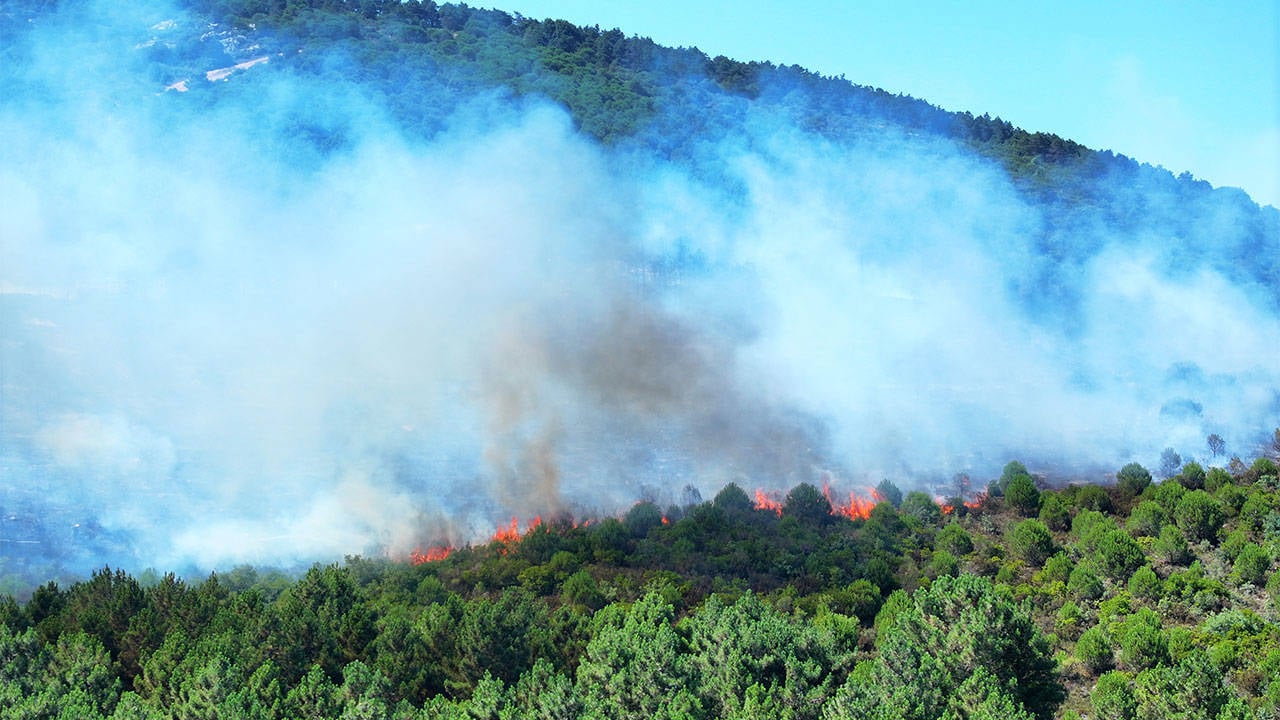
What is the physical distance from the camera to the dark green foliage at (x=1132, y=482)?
4297 centimetres

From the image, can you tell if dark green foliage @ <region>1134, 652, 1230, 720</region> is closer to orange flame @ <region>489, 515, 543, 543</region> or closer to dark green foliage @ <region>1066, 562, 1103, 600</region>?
dark green foliage @ <region>1066, 562, 1103, 600</region>

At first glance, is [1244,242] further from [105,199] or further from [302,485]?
[105,199]

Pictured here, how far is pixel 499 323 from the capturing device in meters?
64.5

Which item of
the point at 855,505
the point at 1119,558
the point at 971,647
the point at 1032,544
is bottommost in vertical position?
the point at 855,505

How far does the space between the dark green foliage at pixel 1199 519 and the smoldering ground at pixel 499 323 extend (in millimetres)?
16048

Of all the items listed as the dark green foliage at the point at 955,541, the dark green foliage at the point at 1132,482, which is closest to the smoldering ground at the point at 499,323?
the dark green foliage at the point at 1132,482

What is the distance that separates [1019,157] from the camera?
85.0 metres

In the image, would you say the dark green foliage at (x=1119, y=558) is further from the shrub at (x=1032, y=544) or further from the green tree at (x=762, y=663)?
the green tree at (x=762, y=663)

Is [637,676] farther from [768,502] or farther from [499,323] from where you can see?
[499,323]

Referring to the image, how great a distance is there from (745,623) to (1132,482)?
2175 cm

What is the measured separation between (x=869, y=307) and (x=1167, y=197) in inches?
1032

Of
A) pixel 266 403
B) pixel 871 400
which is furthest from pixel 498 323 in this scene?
pixel 871 400

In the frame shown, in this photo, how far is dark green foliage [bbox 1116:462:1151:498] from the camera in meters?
43.0

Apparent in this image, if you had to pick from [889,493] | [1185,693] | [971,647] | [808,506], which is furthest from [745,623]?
[889,493]
